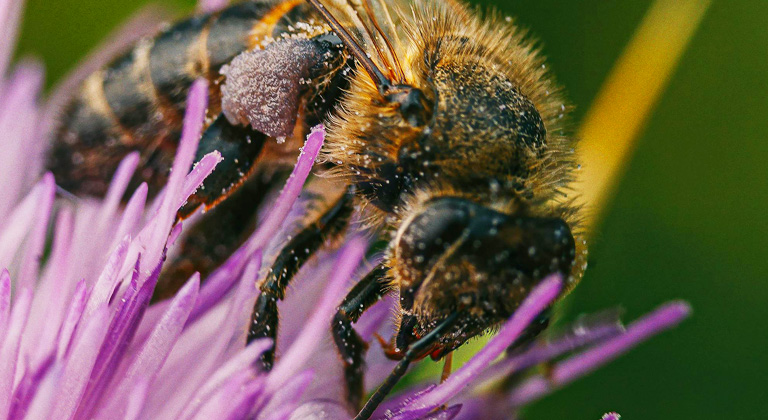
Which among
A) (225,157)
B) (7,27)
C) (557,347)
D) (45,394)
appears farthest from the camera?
(7,27)

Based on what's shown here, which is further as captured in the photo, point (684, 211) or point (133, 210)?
point (684, 211)

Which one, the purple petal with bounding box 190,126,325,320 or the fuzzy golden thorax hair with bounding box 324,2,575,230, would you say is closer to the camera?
the fuzzy golden thorax hair with bounding box 324,2,575,230

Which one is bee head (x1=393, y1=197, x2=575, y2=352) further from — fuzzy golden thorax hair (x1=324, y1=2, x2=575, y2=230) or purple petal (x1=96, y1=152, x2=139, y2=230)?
purple petal (x1=96, y1=152, x2=139, y2=230)

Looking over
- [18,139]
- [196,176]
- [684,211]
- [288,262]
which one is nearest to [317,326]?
[288,262]

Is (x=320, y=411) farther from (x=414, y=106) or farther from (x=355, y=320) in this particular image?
(x=414, y=106)

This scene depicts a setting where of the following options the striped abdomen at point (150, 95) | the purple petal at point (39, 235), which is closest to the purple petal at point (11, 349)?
the purple petal at point (39, 235)

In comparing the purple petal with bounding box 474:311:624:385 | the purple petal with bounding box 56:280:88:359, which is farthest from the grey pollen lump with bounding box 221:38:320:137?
the purple petal with bounding box 474:311:624:385

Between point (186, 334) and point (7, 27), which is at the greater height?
point (7, 27)
